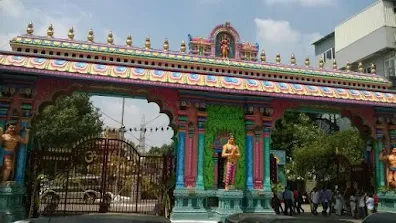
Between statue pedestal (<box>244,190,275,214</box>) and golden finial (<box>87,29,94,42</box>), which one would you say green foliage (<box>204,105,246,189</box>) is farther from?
golden finial (<box>87,29,94,42</box>)

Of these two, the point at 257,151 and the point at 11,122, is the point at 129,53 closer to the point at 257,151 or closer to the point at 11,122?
the point at 11,122

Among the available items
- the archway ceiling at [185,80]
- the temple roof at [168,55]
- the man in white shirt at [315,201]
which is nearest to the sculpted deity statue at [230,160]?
the archway ceiling at [185,80]

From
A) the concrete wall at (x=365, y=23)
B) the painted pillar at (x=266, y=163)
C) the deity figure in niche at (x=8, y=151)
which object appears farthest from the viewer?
the concrete wall at (x=365, y=23)

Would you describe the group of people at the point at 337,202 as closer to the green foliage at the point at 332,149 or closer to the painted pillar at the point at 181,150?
the painted pillar at the point at 181,150

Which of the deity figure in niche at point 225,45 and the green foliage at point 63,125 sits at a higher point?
the deity figure in niche at point 225,45

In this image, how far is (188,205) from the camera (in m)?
11.8

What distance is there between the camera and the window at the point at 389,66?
2794cm

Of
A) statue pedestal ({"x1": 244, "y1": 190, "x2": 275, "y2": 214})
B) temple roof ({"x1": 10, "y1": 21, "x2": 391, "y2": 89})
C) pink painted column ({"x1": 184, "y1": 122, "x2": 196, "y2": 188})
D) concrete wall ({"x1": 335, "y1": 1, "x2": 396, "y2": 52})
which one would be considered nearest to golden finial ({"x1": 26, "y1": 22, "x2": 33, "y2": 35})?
temple roof ({"x1": 10, "y1": 21, "x2": 391, "y2": 89})

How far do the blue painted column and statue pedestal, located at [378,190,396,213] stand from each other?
11773 mm

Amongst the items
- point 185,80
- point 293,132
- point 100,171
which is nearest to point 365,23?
point 293,132

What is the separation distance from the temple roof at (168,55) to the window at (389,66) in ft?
48.3

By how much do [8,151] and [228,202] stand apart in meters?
6.38

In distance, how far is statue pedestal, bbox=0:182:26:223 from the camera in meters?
10.2

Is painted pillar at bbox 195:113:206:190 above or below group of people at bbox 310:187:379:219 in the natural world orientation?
above
